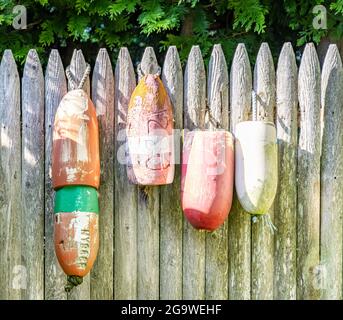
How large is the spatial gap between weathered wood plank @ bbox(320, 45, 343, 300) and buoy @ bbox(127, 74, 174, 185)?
0.90 metres

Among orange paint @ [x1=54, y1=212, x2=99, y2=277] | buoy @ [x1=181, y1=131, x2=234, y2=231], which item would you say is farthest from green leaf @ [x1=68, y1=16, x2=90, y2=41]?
orange paint @ [x1=54, y1=212, x2=99, y2=277]

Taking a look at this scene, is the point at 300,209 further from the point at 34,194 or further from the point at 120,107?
the point at 34,194

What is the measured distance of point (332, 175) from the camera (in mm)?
3146

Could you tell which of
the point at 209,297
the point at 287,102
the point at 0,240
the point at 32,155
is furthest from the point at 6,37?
the point at 209,297

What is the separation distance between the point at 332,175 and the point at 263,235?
52 centimetres

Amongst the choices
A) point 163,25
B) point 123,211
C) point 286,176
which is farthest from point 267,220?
point 163,25

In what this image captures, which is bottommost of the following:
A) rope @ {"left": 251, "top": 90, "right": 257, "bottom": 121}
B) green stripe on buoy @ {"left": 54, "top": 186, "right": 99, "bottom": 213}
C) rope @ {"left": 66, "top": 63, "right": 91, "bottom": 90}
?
green stripe on buoy @ {"left": 54, "top": 186, "right": 99, "bottom": 213}

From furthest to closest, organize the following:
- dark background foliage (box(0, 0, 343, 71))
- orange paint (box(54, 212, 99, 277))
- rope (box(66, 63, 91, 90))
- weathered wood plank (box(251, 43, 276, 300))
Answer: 1. dark background foliage (box(0, 0, 343, 71))
2. weathered wood plank (box(251, 43, 276, 300))
3. rope (box(66, 63, 91, 90))
4. orange paint (box(54, 212, 99, 277))

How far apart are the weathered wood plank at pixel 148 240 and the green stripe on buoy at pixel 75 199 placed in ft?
1.06

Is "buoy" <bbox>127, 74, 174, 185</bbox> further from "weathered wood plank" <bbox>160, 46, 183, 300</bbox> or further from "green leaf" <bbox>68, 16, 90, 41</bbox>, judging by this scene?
"green leaf" <bbox>68, 16, 90, 41</bbox>

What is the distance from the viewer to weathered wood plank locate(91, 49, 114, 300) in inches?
121

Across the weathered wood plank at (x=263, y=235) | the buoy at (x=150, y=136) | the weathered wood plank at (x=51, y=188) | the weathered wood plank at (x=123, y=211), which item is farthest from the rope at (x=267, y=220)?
the weathered wood plank at (x=51, y=188)

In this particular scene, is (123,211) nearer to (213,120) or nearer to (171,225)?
(171,225)

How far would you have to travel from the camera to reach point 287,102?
10.3 ft
